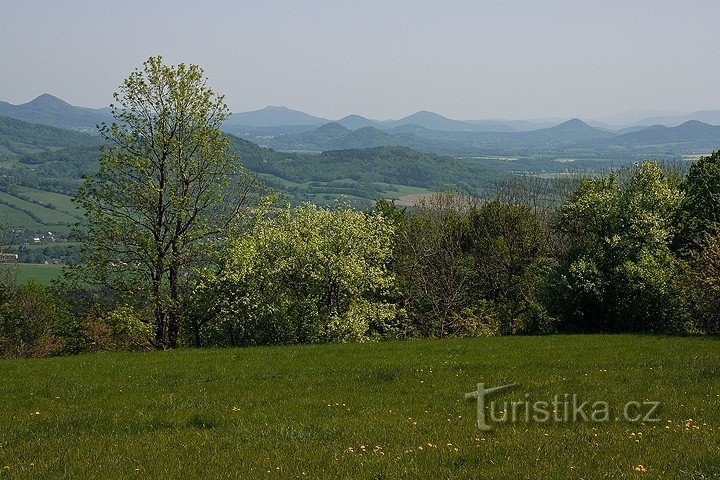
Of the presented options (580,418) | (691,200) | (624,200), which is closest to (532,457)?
(580,418)

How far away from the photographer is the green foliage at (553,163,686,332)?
37156mm

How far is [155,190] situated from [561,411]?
83.6 ft

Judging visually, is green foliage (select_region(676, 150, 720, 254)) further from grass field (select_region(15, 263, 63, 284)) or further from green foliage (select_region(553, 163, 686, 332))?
grass field (select_region(15, 263, 63, 284))

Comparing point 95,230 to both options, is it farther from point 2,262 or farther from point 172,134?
point 2,262

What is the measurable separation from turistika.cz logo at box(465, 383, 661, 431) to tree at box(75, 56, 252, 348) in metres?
22.9

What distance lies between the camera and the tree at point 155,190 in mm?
33062

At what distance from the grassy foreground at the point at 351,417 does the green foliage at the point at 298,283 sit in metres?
9.42

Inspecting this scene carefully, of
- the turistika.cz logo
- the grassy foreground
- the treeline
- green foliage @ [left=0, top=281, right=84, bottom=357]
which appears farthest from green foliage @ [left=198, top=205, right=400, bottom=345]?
the turistika.cz logo

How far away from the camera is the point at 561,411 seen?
46.7ft

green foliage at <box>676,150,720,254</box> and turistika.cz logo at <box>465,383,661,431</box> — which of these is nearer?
turistika.cz logo at <box>465,383,661,431</box>

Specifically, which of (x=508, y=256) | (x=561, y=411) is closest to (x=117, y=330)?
(x=561, y=411)

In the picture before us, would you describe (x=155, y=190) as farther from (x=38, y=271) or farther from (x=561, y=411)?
(x=38, y=271)

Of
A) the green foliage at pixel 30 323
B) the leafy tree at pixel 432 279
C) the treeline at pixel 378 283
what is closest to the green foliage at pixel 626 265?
the treeline at pixel 378 283

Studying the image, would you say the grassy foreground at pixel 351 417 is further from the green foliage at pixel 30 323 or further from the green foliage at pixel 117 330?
the green foliage at pixel 30 323
